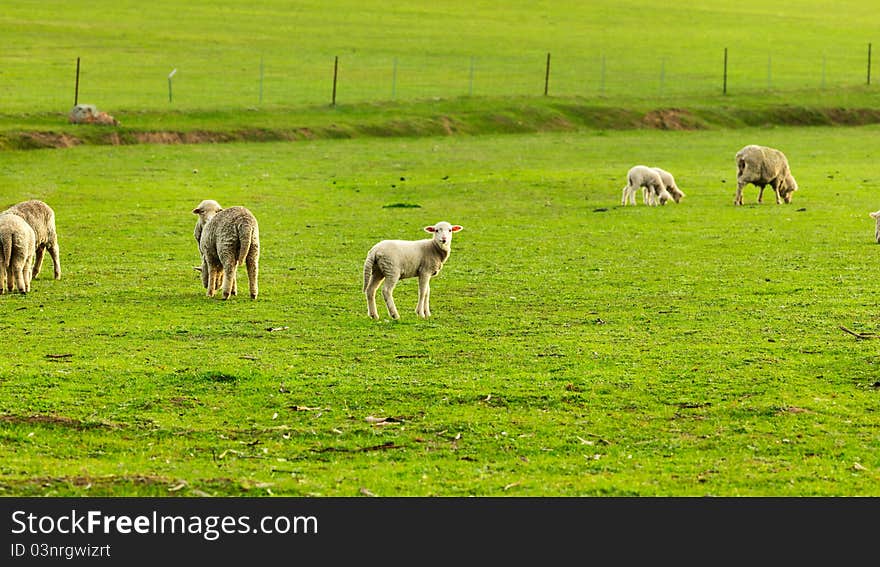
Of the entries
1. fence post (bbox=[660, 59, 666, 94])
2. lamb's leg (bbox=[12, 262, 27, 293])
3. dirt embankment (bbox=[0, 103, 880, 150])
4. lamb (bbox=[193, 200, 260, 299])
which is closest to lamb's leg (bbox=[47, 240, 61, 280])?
lamb's leg (bbox=[12, 262, 27, 293])

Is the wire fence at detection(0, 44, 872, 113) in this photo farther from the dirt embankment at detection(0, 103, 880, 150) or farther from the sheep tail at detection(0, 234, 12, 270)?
the sheep tail at detection(0, 234, 12, 270)

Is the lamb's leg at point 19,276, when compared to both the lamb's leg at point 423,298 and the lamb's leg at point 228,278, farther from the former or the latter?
the lamb's leg at point 423,298

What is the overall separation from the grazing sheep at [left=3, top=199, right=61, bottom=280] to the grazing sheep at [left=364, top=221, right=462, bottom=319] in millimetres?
6735

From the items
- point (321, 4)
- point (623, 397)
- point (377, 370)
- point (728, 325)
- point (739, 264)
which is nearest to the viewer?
point (623, 397)

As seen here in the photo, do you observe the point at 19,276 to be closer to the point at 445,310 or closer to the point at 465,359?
the point at 445,310

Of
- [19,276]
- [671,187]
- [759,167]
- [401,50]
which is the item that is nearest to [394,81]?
[401,50]

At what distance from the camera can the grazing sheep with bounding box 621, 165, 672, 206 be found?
106 feet

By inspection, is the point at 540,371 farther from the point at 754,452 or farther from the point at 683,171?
the point at 683,171

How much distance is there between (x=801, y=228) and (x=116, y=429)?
1914 centimetres

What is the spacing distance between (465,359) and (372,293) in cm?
272

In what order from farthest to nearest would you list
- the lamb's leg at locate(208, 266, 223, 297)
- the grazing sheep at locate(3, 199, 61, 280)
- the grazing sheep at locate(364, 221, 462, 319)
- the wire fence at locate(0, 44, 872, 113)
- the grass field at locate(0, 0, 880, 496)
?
the wire fence at locate(0, 44, 872, 113), the grazing sheep at locate(3, 199, 61, 280), the lamb's leg at locate(208, 266, 223, 297), the grazing sheep at locate(364, 221, 462, 319), the grass field at locate(0, 0, 880, 496)

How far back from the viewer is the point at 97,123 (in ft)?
153
